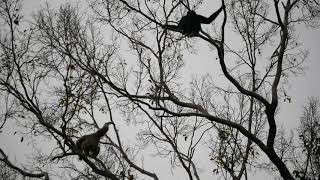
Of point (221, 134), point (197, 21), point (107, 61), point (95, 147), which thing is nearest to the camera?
point (95, 147)

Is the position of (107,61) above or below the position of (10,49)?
above

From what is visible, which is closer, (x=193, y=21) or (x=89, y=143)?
(x=89, y=143)

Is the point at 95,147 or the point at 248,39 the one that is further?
the point at 248,39

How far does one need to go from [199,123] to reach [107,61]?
3.65 metres

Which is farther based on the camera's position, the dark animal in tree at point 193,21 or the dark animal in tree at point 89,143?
the dark animal in tree at point 193,21

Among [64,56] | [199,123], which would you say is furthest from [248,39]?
[64,56]

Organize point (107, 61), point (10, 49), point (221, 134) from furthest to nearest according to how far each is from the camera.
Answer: point (221, 134), point (107, 61), point (10, 49)

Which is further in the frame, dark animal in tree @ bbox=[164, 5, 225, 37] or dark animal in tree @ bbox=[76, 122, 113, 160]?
dark animal in tree @ bbox=[164, 5, 225, 37]

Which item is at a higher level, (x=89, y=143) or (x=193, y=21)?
(x=193, y=21)

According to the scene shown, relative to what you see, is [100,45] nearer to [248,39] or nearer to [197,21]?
[197,21]

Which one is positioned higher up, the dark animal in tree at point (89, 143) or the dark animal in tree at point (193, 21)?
the dark animal in tree at point (193, 21)

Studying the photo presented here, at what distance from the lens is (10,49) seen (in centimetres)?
771

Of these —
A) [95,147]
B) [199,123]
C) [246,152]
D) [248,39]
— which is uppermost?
[248,39]

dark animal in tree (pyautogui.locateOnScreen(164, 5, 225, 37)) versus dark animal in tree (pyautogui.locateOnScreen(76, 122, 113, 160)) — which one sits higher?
dark animal in tree (pyautogui.locateOnScreen(164, 5, 225, 37))
